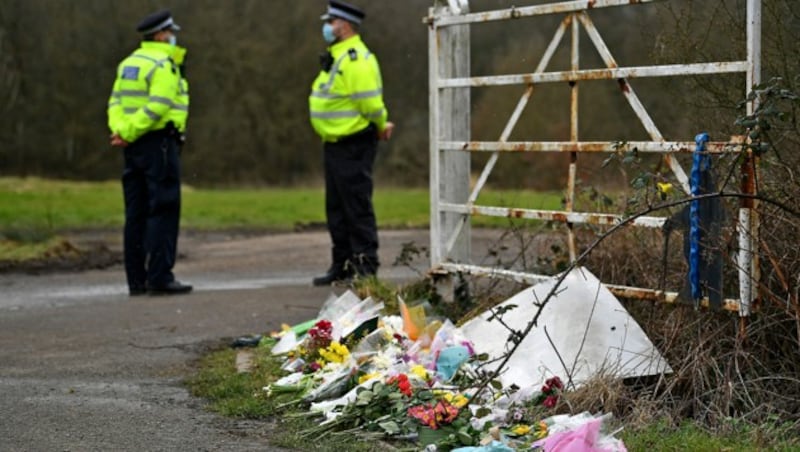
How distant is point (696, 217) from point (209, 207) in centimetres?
1307

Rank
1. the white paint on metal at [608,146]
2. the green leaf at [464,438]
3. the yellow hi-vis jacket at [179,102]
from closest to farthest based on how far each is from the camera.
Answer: the green leaf at [464,438]
the white paint on metal at [608,146]
the yellow hi-vis jacket at [179,102]

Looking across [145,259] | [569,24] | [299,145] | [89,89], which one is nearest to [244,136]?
[299,145]

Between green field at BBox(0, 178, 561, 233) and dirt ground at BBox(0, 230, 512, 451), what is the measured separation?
2.55 ft

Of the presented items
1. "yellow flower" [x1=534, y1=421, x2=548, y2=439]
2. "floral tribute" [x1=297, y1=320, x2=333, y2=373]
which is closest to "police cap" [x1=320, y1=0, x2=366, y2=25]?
"floral tribute" [x1=297, y1=320, x2=333, y2=373]

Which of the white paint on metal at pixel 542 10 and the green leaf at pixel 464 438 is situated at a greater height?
the white paint on metal at pixel 542 10

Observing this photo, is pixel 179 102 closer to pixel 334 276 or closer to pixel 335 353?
pixel 334 276

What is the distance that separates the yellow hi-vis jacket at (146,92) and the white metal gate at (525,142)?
3.00 metres

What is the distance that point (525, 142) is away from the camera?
7.75 m

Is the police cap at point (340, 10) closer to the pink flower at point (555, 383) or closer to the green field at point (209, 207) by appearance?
the green field at point (209, 207)

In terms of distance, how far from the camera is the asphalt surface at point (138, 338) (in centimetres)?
589

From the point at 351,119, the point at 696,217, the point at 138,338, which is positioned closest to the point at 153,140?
the point at 351,119

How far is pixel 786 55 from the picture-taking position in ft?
22.3

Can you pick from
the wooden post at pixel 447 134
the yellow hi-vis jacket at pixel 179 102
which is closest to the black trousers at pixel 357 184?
the yellow hi-vis jacket at pixel 179 102

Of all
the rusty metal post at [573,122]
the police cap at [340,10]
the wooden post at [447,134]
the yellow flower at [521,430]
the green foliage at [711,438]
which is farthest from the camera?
the police cap at [340,10]
